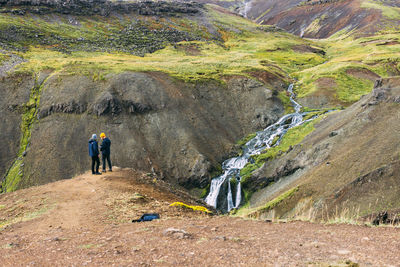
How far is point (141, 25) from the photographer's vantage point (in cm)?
11606

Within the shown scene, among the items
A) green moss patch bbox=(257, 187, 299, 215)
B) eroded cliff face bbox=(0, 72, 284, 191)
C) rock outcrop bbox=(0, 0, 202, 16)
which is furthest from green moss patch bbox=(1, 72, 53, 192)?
rock outcrop bbox=(0, 0, 202, 16)

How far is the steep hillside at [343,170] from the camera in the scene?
20.4 m

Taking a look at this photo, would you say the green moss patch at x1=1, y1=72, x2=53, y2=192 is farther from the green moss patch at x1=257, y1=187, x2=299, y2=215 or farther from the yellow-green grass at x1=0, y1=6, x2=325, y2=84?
the green moss patch at x1=257, y1=187, x2=299, y2=215

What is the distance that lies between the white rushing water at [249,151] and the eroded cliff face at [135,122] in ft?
5.10

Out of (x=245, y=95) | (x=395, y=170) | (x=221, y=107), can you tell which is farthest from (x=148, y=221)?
(x=245, y=95)

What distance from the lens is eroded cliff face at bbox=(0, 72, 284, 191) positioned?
40.8m

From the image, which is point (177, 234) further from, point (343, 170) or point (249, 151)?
point (249, 151)

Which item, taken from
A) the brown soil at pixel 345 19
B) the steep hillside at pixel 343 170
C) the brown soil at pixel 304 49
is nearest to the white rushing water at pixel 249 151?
the steep hillside at pixel 343 170

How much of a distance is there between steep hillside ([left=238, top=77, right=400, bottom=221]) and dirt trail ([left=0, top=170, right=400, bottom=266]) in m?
4.89

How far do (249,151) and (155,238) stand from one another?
122 feet

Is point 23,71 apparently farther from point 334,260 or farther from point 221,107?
point 334,260

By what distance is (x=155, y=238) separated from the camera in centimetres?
966

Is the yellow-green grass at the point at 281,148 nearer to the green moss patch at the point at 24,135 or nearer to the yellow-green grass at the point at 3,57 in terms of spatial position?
the green moss patch at the point at 24,135

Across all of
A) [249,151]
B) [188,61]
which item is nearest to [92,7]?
[188,61]
